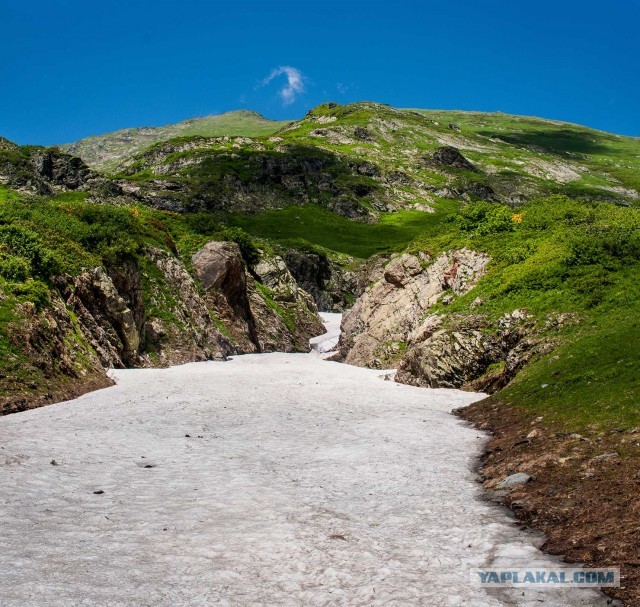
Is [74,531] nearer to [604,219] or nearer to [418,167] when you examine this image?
[604,219]

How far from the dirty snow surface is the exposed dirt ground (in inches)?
20.4

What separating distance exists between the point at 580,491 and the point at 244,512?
20.1 feet

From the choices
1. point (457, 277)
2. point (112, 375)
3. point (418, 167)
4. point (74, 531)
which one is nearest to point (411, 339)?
point (457, 277)

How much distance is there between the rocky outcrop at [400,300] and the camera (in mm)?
31547

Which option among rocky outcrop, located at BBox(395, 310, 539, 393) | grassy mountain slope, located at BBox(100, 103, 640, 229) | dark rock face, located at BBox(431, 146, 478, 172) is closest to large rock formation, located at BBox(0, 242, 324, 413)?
rocky outcrop, located at BBox(395, 310, 539, 393)

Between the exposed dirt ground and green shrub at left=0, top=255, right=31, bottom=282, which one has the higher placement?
green shrub at left=0, top=255, right=31, bottom=282

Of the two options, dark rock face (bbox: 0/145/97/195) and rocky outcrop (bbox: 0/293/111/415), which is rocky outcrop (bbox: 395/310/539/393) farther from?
dark rock face (bbox: 0/145/97/195)

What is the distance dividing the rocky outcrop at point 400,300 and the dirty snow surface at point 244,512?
604 inches

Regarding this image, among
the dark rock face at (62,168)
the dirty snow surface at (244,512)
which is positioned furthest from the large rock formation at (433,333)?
the dark rock face at (62,168)

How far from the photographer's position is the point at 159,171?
158750 mm

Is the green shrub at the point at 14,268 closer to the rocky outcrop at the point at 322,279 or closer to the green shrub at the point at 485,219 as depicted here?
the green shrub at the point at 485,219

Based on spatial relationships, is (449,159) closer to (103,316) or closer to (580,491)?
(103,316)

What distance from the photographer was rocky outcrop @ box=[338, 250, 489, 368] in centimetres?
3155

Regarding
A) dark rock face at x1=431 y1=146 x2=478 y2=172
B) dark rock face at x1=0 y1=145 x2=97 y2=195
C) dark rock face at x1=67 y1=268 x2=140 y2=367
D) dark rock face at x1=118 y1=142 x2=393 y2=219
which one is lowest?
dark rock face at x1=67 y1=268 x2=140 y2=367
